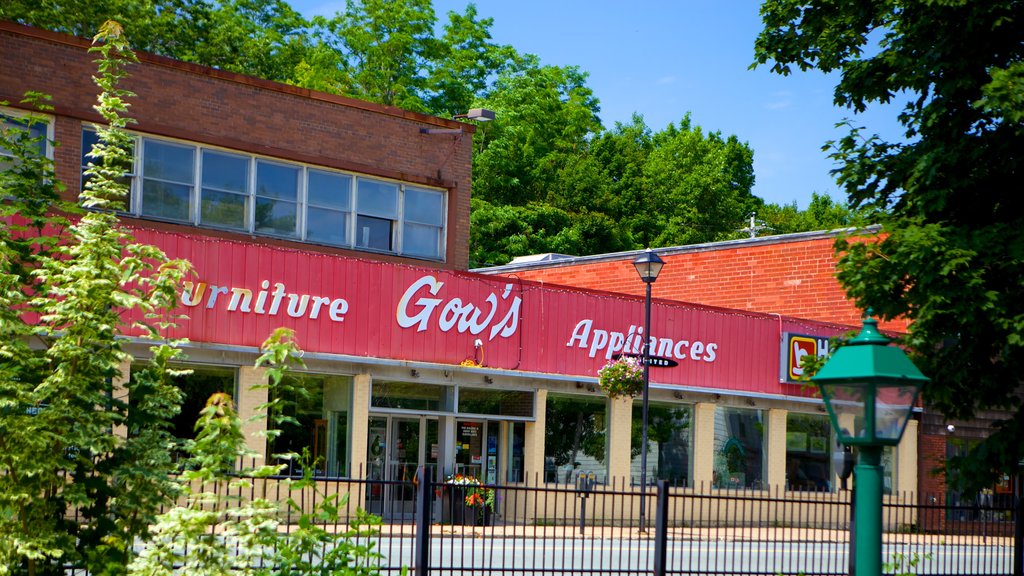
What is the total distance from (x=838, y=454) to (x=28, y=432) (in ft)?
20.0

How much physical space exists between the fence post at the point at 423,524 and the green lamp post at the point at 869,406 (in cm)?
482

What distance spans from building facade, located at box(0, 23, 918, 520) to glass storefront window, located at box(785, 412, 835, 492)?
15cm

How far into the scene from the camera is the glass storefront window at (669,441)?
29703mm

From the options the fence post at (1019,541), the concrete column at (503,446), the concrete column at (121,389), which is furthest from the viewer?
the concrete column at (503,446)

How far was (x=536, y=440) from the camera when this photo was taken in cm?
2750

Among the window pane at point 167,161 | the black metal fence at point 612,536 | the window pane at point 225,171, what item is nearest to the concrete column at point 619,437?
the black metal fence at point 612,536

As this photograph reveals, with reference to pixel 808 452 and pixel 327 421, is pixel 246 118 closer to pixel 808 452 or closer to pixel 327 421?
pixel 327 421

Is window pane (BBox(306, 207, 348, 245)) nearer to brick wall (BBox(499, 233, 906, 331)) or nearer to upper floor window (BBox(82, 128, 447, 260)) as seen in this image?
upper floor window (BBox(82, 128, 447, 260))

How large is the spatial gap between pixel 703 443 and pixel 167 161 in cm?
1348

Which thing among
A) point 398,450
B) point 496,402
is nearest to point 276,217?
point 398,450

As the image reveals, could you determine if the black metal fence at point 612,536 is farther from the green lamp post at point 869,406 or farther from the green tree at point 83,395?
the green lamp post at point 869,406

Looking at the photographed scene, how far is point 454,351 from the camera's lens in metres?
25.9

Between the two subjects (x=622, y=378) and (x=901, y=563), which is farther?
(x=622, y=378)

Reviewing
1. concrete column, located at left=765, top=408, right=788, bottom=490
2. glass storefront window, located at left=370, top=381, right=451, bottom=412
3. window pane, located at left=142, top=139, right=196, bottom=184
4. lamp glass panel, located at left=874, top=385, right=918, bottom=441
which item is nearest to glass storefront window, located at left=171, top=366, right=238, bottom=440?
glass storefront window, located at left=370, top=381, right=451, bottom=412
